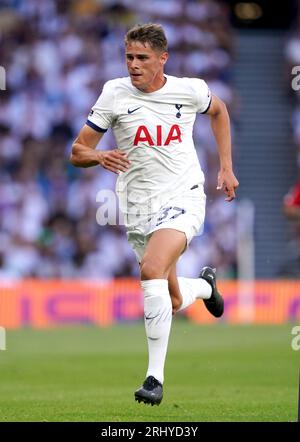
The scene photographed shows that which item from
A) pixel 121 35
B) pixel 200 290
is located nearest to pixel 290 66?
pixel 121 35

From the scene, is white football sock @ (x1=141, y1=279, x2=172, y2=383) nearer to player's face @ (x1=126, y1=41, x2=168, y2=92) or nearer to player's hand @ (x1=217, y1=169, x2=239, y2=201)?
player's hand @ (x1=217, y1=169, x2=239, y2=201)

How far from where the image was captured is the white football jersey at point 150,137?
972 cm

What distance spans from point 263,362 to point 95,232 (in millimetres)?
9340

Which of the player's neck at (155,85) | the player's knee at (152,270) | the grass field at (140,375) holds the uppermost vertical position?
the player's neck at (155,85)

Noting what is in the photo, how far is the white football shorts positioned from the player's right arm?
73 centimetres

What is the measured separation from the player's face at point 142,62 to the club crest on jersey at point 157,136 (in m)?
0.36

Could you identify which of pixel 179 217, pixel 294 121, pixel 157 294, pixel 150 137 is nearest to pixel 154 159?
pixel 150 137

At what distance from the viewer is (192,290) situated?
10.8 meters

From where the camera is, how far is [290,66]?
88.0 feet

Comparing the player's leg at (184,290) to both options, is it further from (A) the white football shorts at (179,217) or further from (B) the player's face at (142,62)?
(B) the player's face at (142,62)

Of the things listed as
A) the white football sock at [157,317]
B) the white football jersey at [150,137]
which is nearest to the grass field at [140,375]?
the white football sock at [157,317]

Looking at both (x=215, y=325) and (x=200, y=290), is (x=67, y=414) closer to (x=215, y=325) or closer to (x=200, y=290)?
(x=200, y=290)

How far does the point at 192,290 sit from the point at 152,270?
63.4 inches

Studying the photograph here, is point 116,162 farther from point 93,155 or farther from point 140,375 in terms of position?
point 140,375
